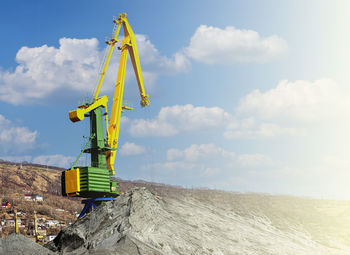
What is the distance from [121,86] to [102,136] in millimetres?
6388

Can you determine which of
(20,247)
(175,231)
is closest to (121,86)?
(20,247)

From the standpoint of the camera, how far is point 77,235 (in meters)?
15.4

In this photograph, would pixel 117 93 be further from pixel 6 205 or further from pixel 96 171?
pixel 6 205

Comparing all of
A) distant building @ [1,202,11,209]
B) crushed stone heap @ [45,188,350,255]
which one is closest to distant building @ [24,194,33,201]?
distant building @ [1,202,11,209]

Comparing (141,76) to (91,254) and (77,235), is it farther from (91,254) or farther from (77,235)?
(91,254)

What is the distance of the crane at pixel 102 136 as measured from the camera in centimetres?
2802

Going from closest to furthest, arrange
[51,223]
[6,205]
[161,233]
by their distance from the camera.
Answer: [161,233], [51,223], [6,205]

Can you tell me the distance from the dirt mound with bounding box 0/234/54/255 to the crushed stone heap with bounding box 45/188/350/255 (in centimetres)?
118

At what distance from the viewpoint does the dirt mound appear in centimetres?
1381

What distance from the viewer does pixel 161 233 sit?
46.0 ft

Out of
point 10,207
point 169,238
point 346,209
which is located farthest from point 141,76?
point 10,207

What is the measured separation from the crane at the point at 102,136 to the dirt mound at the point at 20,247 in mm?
12714

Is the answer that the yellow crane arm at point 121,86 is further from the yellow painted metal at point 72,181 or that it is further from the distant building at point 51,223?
the distant building at point 51,223

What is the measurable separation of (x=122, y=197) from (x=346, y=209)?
93.4 feet
